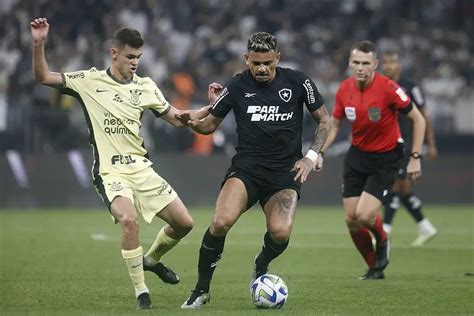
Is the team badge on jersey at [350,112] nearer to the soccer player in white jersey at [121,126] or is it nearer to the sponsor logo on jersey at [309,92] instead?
the sponsor logo on jersey at [309,92]

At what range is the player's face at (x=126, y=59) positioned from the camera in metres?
9.49

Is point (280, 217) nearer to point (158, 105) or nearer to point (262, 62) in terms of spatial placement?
point (262, 62)

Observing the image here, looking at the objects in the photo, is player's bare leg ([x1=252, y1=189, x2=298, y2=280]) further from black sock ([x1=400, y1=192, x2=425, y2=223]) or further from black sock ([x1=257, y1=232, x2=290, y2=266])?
black sock ([x1=400, y1=192, x2=425, y2=223])

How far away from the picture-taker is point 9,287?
1068 centimetres

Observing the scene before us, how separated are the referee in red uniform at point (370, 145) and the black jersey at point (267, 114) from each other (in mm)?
2347

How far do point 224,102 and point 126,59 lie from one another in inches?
35.9

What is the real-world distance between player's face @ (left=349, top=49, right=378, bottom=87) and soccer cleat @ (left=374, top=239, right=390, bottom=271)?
70.5 inches

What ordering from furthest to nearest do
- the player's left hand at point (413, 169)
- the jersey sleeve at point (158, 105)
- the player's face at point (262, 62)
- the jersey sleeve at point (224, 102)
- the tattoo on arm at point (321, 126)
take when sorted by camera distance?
the player's left hand at point (413, 169) → the jersey sleeve at point (158, 105) → the tattoo on arm at point (321, 126) → the jersey sleeve at point (224, 102) → the player's face at point (262, 62)

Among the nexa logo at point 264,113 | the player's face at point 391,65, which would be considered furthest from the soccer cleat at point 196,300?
the player's face at point 391,65

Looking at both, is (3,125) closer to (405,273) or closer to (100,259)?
(100,259)

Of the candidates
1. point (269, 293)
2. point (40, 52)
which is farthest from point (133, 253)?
point (40, 52)

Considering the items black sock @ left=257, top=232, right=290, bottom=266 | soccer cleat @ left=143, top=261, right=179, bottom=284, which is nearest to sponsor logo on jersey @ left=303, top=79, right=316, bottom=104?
black sock @ left=257, top=232, right=290, bottom=266

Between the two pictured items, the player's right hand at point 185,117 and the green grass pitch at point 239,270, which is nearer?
the green grass pitch at point 239,270

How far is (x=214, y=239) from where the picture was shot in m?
9.16
